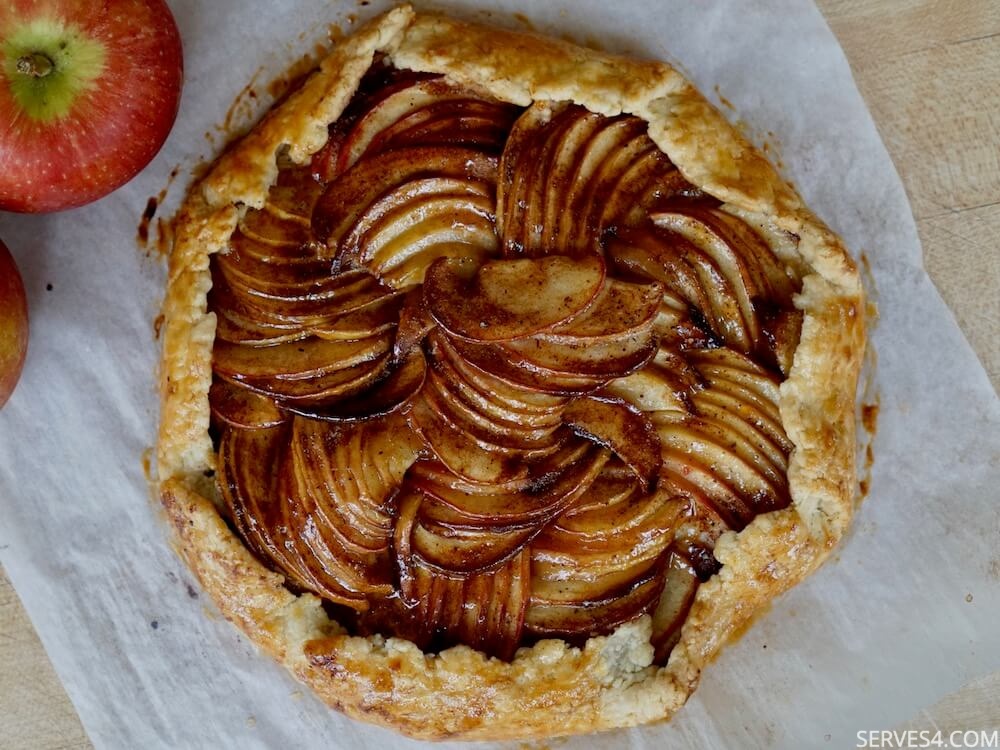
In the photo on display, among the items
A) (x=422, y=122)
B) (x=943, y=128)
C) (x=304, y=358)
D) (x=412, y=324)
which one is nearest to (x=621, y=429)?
(x=412, y=324)

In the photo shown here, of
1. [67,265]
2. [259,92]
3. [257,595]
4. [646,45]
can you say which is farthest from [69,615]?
[646,45]

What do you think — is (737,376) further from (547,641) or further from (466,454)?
(547,641)

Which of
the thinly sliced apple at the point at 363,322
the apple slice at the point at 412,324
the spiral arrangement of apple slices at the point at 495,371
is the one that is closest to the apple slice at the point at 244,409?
the spiral arrangement of apple slices at the point at 495,371

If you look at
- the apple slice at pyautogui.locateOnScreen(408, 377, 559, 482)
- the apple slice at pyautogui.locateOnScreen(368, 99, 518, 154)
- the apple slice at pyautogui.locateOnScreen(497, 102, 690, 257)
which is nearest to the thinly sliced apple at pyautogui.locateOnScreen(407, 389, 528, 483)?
the apple slice at pyautogui.locateOnScreen(408, 377, 559, 482)

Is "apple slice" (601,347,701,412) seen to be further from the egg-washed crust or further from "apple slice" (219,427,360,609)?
"apple slice" (219,427,360,609)

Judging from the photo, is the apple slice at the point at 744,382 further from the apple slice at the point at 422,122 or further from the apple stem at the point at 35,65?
the apple stem at the point at 35,65
